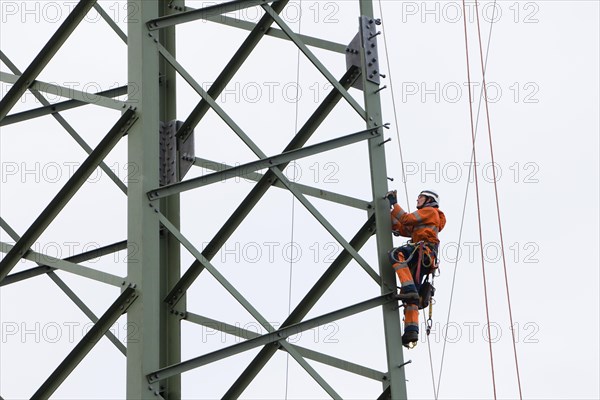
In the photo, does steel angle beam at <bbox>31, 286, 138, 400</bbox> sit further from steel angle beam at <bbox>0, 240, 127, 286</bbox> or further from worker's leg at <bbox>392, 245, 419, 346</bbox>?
worker's leg at <bbox>392, 245, 419, 346</bbox>

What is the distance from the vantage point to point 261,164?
47.4 feet

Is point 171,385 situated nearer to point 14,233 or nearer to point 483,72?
point 14,233

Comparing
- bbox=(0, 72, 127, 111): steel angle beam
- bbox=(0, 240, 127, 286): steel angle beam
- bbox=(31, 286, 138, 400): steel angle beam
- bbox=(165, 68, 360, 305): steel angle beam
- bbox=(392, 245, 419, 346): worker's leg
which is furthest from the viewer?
bbox=(0, 240, 127, 286): steel angle beam

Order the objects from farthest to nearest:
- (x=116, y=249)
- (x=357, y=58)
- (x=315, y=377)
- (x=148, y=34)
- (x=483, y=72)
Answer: (x=483, y=72) → (x=116, y=249) → (x=357, y=58) → (x=148, y=34) → (x=315, y=377)

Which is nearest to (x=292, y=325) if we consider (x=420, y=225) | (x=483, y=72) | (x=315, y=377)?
(x=315, y=377)

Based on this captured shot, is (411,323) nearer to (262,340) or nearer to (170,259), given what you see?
(262,340)

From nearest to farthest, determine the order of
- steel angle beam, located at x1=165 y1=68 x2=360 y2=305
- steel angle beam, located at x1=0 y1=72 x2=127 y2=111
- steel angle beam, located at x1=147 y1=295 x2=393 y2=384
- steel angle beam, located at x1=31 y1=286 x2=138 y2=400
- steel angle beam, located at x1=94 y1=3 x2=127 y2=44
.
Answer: steel angle beam, located at x1=147 y1=295 x2=393 y2=384, steel angle beam, located at x1=31 y1=286 x2=138 y2=400, steel angle beam, located at x1=0 y1=72 x2=127 y2=111, steel angle beam, located at x1=165 y1=68 x2=360 y2=305, steel angle beam, located at x1=94 y1=3 x2=127 y2=44

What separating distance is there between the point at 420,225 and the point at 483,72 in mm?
2946

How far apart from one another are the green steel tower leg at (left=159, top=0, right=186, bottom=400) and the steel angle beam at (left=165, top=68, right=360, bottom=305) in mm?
245

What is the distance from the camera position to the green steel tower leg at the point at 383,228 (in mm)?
14289

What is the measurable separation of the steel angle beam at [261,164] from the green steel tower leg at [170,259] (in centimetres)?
129

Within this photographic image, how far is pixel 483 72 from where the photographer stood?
17891 mm

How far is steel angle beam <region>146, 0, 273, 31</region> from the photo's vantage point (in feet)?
48.1

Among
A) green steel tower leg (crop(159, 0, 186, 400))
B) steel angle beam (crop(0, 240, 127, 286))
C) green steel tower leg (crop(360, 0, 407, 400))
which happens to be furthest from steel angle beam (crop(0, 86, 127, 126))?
green steel tower leg (crop(360, 0, 407, 400))
